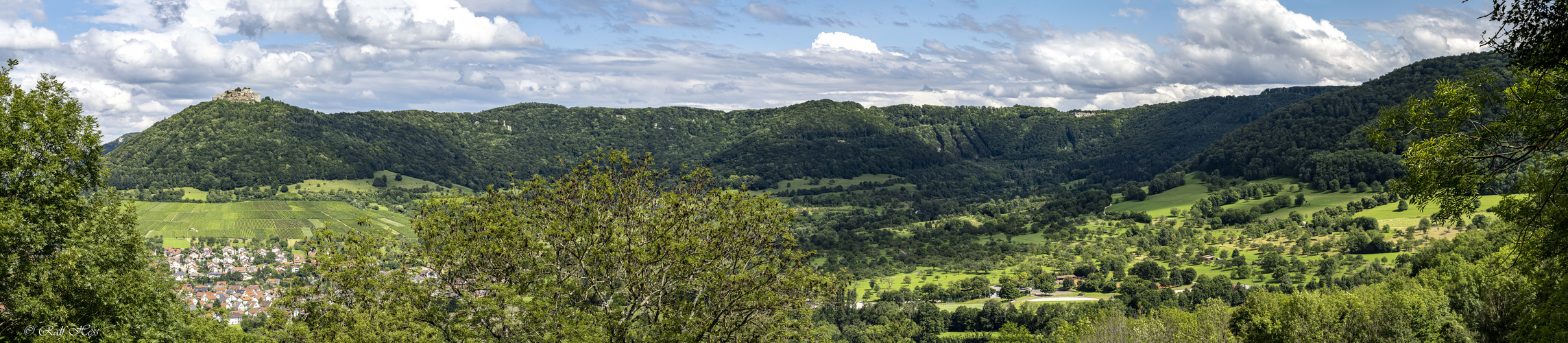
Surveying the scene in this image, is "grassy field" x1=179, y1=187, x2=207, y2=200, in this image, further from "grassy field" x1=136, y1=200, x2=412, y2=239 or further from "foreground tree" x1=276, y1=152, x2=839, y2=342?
"foreground tree" x1=276, y1=152, x2=839, y2=342

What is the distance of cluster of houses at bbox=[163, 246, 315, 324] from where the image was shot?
3223 inches

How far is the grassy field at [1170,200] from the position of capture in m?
162

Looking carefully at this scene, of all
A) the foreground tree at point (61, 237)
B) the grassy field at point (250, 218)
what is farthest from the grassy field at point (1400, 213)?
the grassy field at point (250, 218)

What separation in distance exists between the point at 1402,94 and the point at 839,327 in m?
135

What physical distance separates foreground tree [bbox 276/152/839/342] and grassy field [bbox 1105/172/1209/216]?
158 meters

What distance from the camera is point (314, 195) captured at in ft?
616

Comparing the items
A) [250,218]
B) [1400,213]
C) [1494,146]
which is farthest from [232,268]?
[1400,213]

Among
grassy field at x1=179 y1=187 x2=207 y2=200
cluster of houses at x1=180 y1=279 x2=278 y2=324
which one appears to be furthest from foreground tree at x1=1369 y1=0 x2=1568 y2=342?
grassy field at x1=179 y1=187 x2=207 y2=200

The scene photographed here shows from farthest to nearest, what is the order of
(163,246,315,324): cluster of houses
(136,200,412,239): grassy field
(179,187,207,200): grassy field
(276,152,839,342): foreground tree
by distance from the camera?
(179,187,207,200): grassy field, (136,200,412,239): grassy field, (163,246,315,324): cluster of houses, (276,152,839,342): foreground tree

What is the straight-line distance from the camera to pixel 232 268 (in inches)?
4397

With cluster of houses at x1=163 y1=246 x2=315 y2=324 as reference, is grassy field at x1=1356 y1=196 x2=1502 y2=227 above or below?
above

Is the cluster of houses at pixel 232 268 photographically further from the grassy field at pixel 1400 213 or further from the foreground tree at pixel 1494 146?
the grassy field at pixel 1400 213

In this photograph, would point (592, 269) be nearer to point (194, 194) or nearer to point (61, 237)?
point (61, 237)

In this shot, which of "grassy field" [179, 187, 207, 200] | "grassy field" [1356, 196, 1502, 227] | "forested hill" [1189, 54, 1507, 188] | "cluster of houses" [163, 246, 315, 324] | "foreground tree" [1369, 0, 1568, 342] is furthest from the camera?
"grassy field" [179, 187, 207, 200]
